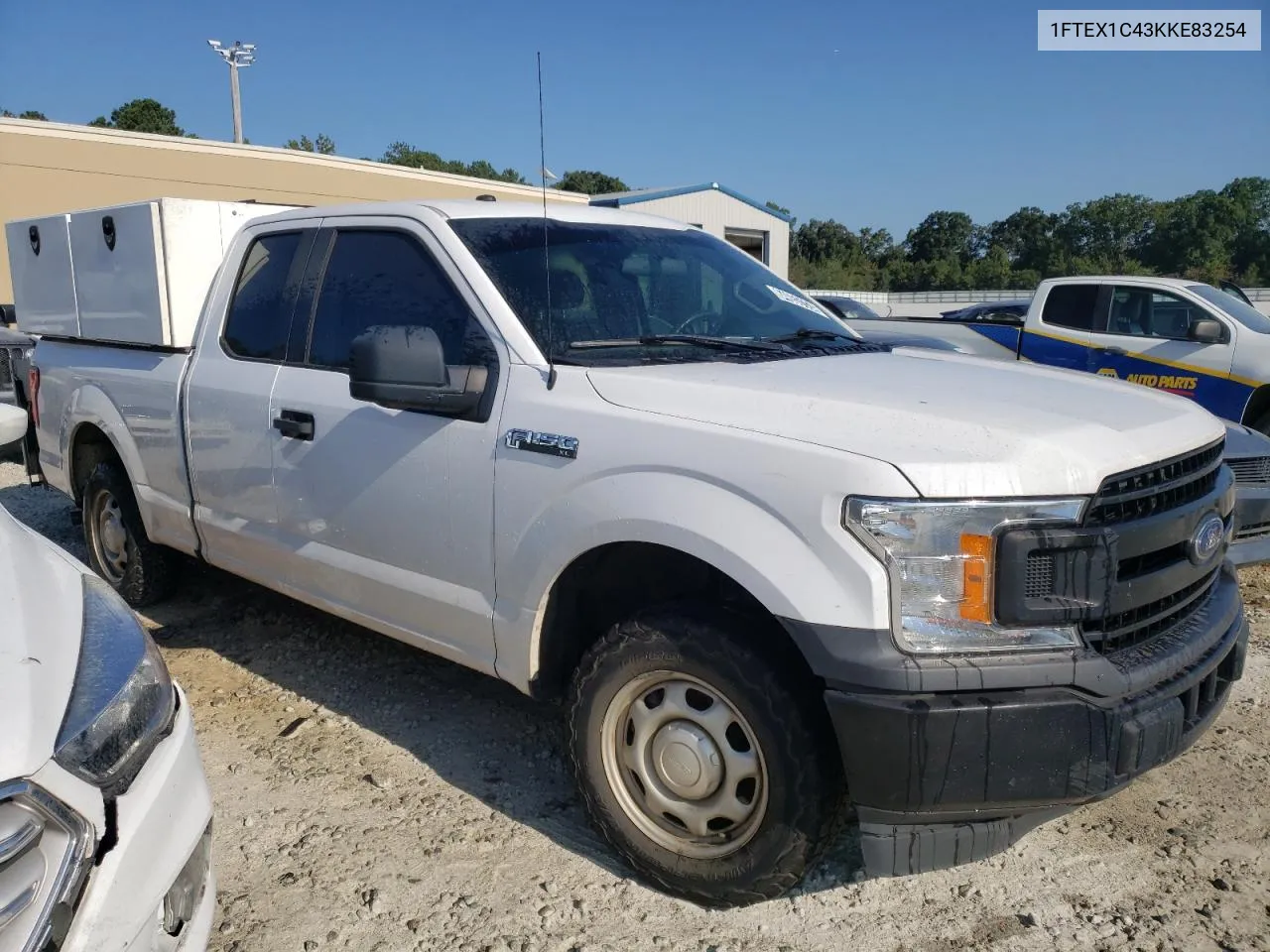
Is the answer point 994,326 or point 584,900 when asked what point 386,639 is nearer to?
point 584,900

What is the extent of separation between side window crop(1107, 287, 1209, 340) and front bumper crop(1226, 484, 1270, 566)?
4080 mm

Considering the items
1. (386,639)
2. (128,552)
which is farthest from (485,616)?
(128,552)

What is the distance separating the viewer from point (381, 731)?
3904 mm

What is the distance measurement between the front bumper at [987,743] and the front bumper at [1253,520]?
2.97 meters

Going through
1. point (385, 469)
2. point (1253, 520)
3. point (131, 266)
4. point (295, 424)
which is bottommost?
point (1253, 520)

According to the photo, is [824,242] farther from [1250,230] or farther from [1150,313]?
[1150,313]

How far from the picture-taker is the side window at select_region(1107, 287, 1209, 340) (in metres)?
8.63

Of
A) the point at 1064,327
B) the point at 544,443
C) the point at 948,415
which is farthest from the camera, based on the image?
the point at 1064,327

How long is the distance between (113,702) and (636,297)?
6.92ft

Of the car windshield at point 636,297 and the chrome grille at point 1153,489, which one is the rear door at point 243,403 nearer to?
the car windshield at point 636,297

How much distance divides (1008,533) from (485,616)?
1.61m

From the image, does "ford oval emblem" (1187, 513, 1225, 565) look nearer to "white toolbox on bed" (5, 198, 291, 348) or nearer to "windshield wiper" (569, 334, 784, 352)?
"windshield wiper" (569, 334, 784, 352)

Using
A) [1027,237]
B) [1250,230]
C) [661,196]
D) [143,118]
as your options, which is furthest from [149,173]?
[1027,237]

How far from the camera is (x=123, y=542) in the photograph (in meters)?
5.30
